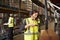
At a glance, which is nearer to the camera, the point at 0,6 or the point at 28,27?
the point at 28,27

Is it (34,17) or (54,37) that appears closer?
(54,37)

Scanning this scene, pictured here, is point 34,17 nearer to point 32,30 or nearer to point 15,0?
point 32,30

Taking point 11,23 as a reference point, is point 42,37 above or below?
above

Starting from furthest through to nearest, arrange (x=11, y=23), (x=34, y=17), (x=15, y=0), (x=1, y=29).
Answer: (x=15, y=0)
(x=1, y=29)
(x=11, y=23)
(x=34, y=17)

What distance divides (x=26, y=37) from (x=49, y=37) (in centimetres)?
135

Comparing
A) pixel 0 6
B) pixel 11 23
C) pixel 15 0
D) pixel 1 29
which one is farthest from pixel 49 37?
pixel 15 0

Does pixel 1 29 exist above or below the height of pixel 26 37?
below

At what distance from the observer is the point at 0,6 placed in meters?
6.32

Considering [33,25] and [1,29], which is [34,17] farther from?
[1,29]

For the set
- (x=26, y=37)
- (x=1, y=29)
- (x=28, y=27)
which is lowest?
(x=1, y=29)

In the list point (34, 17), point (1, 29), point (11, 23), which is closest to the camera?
point (34, 17)

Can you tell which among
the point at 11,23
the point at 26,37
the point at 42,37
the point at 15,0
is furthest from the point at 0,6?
the point at 42,37

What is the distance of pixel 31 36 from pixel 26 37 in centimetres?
7

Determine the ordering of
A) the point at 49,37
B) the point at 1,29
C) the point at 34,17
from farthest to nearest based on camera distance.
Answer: the point at 1,29, the point at 34,17, the point at 49,37
